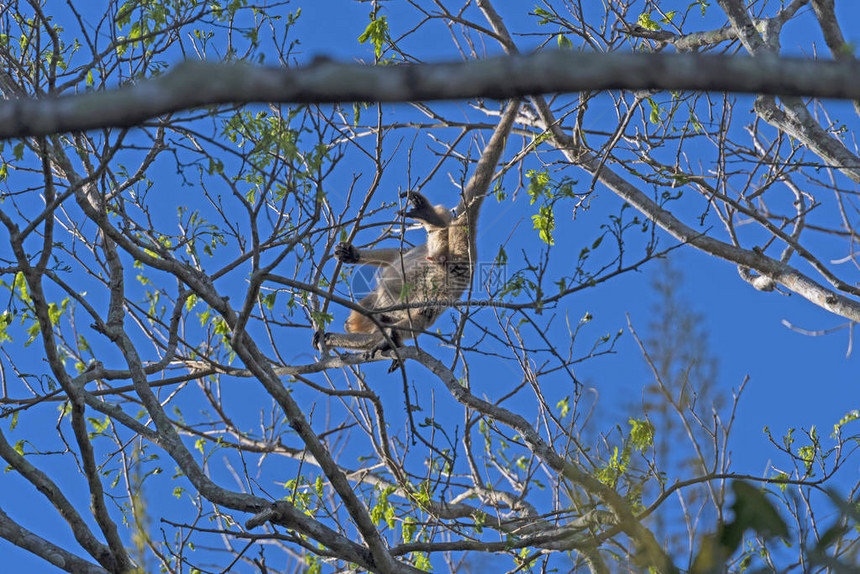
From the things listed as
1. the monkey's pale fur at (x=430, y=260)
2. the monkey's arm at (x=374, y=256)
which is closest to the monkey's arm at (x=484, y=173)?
the monkey's pale fur at (x=430, y=260)

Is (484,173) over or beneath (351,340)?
over

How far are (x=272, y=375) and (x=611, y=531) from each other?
2.09 meters

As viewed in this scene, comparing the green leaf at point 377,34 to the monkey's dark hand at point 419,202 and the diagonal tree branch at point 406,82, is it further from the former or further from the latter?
the diagonal tree branch at point 406,82

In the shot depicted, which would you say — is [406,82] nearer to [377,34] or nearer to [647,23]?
[377,34]

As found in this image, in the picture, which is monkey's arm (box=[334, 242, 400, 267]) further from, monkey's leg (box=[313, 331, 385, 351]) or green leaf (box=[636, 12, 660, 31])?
green leaf (box=[636, 12, 660, 31])

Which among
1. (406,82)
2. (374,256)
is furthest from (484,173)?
(406,82)

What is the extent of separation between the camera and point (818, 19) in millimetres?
5656

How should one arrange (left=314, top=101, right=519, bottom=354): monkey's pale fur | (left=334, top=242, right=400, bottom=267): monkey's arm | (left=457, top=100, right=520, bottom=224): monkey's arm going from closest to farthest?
(left=457, top=100, right=520, bottom=224): monkey's arm, (left=314, top=101, right=519, bottom=354): monkey's pale fur, (left=334, top=242, right=400, bottom=267): monkey's arm

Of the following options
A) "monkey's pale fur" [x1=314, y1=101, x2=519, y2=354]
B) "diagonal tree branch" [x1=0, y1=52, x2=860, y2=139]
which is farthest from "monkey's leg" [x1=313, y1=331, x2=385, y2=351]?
"diagonal tree branch" [x1=0, y1=52, x2=860, y2=139]

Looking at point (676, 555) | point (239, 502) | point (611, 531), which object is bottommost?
point (676, 555)

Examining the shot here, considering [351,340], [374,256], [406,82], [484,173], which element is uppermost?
[374,256]

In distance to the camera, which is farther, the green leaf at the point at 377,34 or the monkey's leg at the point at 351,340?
the monkey's leg at the point at 351,340

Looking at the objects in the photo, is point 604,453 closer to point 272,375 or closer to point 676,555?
point 272,375

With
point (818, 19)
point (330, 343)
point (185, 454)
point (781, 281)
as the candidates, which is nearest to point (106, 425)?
point (330, 343)
